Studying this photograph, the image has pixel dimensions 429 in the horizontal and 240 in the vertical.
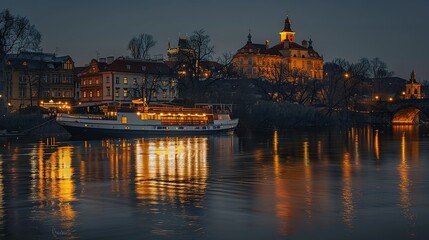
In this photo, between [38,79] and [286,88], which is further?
[286,88]

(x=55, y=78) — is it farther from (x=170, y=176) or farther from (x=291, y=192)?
(x=291, y=192)

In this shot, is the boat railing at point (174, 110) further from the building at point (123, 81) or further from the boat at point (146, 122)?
the building at point (123, 81)

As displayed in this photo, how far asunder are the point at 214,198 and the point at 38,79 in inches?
3805

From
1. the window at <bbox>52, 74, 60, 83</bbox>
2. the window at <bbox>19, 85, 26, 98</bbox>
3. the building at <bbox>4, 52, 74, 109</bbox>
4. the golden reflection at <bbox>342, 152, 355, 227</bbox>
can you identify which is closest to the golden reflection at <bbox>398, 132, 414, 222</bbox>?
the golden reflection at <bbox>342, 152, 355, 227</bbox>

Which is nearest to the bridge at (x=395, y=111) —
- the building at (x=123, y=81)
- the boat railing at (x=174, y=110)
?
the building at (x=123, y=81)

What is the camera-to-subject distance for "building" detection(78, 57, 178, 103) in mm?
118375

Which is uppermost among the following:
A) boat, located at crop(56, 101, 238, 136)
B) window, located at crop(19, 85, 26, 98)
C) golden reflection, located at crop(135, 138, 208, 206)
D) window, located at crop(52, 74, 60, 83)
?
window, located at crop(52, 74, 60, 83)

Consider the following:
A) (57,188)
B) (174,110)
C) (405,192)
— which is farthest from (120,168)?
(174,110)

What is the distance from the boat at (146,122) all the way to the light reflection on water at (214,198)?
32735 mm

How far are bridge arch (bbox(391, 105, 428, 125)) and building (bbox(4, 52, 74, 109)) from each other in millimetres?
72749

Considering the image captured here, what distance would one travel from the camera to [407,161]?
1566 inches

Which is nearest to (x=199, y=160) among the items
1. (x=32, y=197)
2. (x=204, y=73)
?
(x=32, y=197)

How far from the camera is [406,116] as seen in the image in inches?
5842

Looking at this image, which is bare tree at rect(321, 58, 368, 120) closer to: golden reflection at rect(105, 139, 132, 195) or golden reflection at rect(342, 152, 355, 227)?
golden reflection at rect(105, 139, 132, 195)
